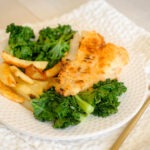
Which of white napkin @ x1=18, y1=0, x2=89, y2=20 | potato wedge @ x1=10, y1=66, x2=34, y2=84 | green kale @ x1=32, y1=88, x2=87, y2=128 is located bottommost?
white napkin @ x1=18, y1=0, x2=89, y2=20

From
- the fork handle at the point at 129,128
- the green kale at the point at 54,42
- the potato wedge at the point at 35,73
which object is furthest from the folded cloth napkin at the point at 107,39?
the potato wedge at the point at 35,73

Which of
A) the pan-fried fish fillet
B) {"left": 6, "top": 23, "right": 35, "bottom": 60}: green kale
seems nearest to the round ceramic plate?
the pan-fried fish fillet

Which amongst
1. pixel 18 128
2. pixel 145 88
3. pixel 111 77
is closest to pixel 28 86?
pixel 18 128

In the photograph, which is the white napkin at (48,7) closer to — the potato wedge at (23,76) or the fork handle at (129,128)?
the potato wedge at (23,76)

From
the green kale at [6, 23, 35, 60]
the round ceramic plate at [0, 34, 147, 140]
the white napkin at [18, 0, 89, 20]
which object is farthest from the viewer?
the white napkin at [18, 0, 89, 20]

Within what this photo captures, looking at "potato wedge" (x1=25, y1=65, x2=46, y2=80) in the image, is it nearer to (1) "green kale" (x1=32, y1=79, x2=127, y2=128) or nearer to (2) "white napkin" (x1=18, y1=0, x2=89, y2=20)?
(1) "green kale" (x1=32, y1=79, x2=127, y2=128)
